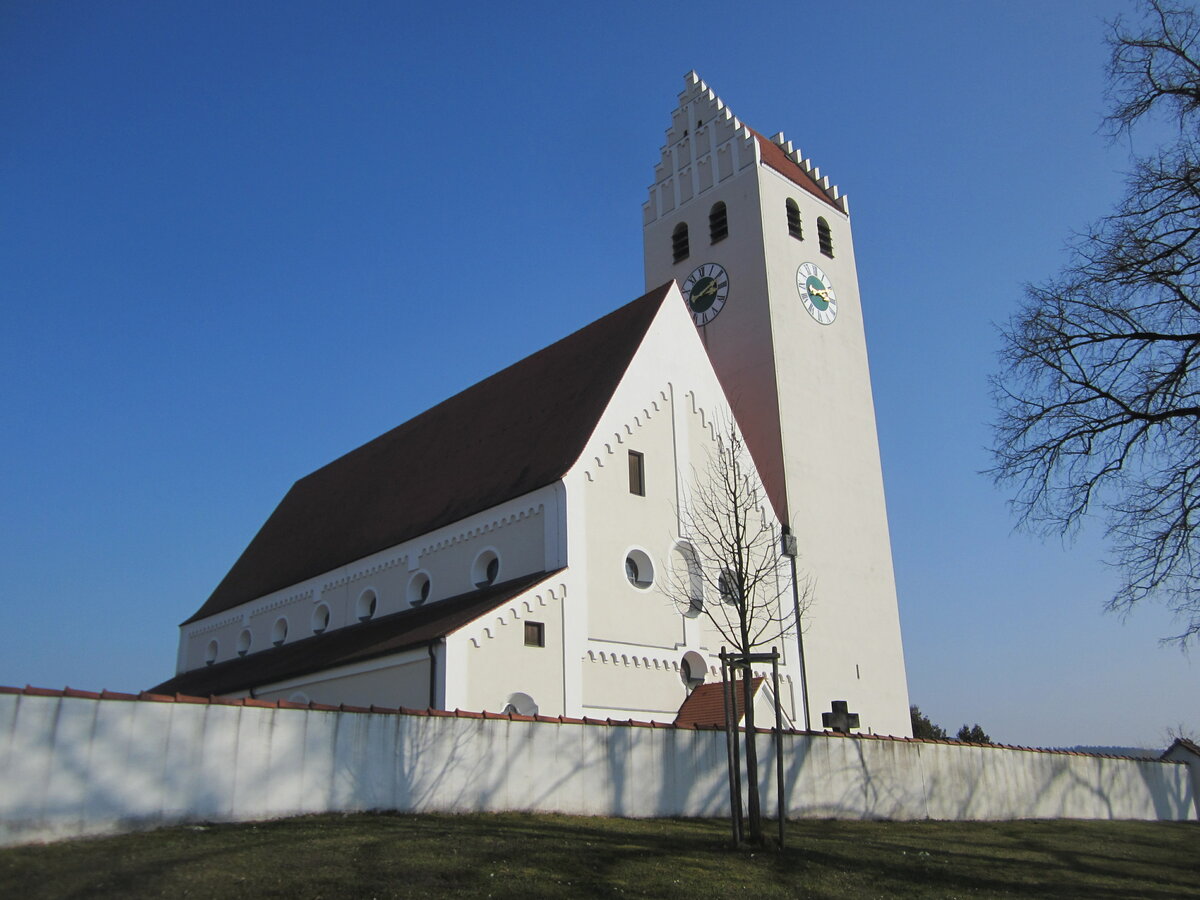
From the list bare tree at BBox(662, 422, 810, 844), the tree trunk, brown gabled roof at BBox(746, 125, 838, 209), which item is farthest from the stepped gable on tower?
the tree trunk

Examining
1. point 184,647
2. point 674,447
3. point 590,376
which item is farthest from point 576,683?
point 184,647

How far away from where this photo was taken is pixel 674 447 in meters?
25.2

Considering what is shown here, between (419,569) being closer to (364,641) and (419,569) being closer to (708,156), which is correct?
(364,641)

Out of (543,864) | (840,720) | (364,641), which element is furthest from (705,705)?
(543,864)

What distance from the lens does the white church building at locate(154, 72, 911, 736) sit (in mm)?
21781

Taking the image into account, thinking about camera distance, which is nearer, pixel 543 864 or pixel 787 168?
pixel 543 864

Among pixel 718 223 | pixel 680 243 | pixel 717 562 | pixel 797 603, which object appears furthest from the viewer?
pixel 680 243

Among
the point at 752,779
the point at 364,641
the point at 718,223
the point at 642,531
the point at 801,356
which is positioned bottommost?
the point at 752,779

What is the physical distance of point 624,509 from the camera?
2350 centimetres

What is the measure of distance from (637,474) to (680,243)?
1342 centimetres

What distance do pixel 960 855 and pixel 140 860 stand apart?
32.6ft

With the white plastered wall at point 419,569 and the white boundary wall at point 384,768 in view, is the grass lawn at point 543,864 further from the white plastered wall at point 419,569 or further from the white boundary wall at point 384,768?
the white plastered wall at point 419,569

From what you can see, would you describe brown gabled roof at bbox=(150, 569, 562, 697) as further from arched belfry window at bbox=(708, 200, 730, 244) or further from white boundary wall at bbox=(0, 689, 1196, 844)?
arched belfry window at bbox=(708, 200, 730, 244)

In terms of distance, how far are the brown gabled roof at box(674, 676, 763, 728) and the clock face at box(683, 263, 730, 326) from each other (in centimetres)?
1322
